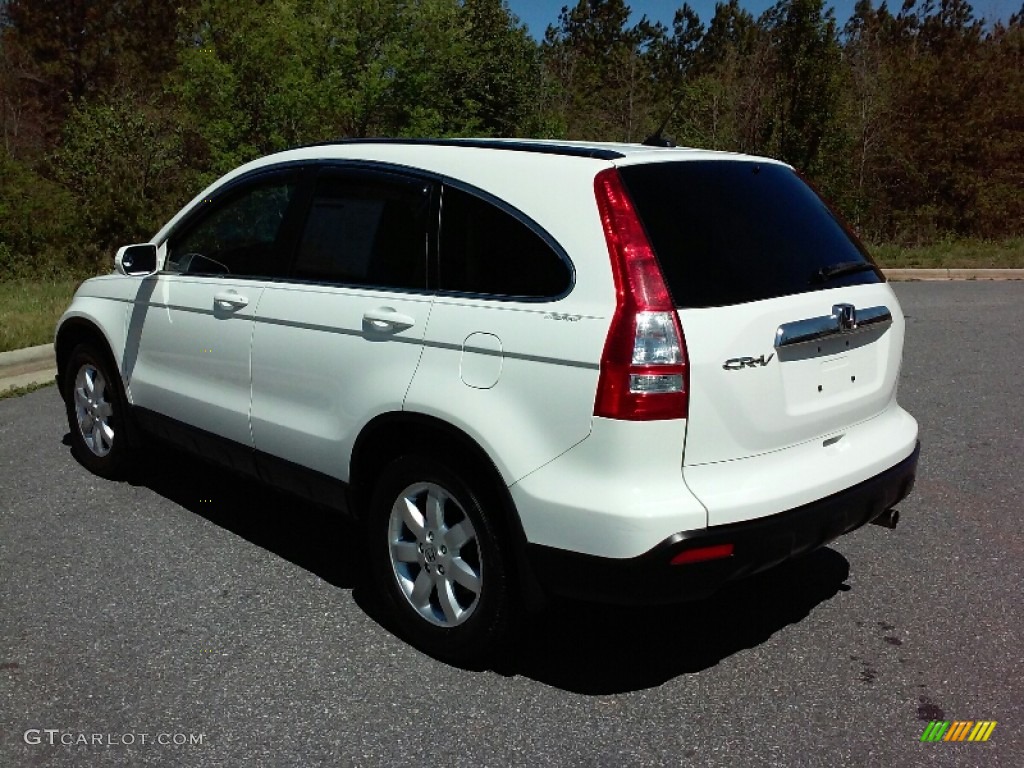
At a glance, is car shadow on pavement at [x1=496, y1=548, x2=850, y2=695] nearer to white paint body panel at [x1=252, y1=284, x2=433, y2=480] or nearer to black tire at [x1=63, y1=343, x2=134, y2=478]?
white paint body panel at [x1=252, y1=284, x2=433, y2=480]

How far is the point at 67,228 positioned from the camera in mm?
19406

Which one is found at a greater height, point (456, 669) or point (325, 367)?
point (325, 367)

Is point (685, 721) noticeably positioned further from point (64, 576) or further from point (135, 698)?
point (64, 576)

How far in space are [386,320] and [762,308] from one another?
4.32ft

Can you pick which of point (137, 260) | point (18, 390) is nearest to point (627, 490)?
point (137, 260)

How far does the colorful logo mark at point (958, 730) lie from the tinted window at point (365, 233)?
223 centimetres

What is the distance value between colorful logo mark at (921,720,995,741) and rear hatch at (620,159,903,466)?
976mm

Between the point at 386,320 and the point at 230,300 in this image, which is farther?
the point at 230,300

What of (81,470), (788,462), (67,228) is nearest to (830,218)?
(788,462)

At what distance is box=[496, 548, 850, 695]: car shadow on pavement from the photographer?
12.1ft

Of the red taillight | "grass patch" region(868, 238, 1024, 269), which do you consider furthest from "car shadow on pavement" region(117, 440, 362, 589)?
"grass patch" region(868, 238, 1024, 269)

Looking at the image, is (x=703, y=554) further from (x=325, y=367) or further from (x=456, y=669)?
(x=325, y=367)

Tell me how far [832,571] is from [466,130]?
1959 cm

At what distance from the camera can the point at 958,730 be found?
324 cm
